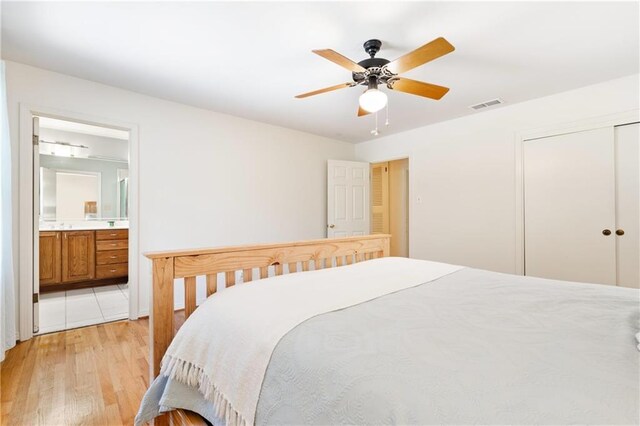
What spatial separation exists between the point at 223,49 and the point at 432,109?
7.93ft

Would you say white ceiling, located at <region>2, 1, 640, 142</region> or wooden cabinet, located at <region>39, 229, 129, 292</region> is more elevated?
white ceiling, located at <region>2, 1, 640, 142</region>

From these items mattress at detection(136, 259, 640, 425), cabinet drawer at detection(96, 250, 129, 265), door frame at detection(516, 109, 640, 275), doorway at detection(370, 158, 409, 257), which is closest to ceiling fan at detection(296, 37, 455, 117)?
mattress at detection(136, 259, 640, 425)

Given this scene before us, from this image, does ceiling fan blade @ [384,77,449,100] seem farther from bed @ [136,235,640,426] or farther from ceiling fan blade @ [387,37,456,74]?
bed @ [136,235,640,426]

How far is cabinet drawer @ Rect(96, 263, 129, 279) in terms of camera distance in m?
4.38

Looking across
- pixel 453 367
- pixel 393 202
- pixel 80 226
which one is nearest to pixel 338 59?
pixel 453 367

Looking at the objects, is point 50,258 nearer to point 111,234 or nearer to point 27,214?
point 111,234

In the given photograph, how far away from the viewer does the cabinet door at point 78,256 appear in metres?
4.14

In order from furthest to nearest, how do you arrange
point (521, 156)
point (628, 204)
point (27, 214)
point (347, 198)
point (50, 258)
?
point (347, 198), point (50, 258), point (521, 156), point (628, 204), point (27, 214)

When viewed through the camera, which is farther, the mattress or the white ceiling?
the white ceiling

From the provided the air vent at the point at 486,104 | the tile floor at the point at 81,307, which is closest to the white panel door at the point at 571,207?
the air vent at the point at 486,104

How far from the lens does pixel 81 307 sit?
343cm

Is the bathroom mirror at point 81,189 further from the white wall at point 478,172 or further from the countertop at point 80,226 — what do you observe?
the white wall at point 478,172

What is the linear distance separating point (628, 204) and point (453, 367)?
3.20 metres

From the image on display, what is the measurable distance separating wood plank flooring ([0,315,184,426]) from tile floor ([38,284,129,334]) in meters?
0.33
